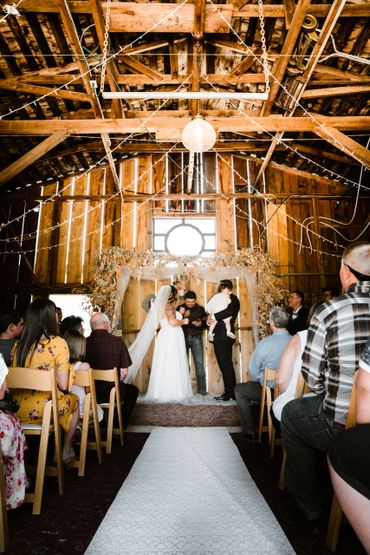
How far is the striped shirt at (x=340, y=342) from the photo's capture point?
5.72 ft

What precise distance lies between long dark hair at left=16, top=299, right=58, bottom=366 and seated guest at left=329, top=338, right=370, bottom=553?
2011 mm

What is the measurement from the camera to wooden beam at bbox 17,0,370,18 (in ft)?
14.3

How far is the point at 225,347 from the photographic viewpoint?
18.8 ft

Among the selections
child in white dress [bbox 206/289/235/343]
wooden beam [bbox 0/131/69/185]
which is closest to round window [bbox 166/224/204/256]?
child in white dress [bbox 206/289/235/343]

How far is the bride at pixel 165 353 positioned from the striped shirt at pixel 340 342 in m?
3.89

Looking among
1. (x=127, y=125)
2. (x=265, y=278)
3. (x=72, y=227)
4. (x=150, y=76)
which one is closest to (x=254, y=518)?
(x=265, y=278)

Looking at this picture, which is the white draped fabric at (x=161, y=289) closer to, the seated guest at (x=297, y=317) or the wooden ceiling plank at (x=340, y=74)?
the seated guest at (x=297, y=317)

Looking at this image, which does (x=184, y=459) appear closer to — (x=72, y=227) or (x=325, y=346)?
(x=325, y=346)

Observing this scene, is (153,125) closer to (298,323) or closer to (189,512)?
(298,323)

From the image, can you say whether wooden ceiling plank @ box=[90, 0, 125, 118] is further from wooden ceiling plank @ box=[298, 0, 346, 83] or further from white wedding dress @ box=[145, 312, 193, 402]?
white wedding dress @ box=[145, 312, 193, 402]

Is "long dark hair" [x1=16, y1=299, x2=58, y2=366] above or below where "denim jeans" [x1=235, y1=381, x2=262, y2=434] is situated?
Answer: above

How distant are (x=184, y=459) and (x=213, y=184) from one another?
7268 millimetres

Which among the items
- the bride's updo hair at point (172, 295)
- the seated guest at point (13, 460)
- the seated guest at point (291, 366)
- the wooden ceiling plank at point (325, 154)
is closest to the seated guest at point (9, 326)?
the seated guest at point (13, 460)

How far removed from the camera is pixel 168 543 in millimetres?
1841
